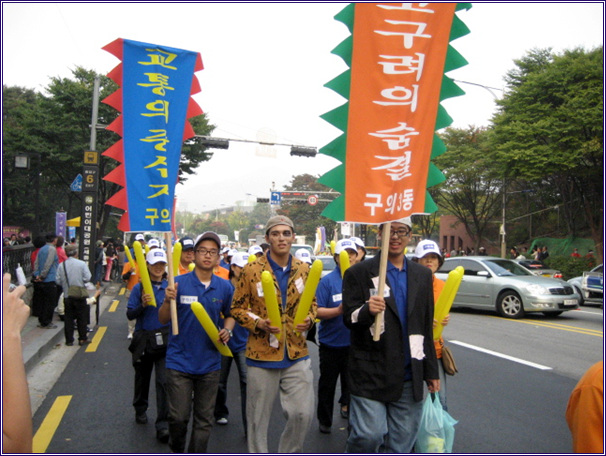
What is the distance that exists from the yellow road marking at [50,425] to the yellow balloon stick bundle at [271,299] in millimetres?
2511

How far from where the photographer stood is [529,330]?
39.5 feet

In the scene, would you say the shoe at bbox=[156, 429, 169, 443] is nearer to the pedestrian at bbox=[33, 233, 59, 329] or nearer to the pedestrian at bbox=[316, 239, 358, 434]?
the pedestrian at bbox=[316, 239, 358, 434]

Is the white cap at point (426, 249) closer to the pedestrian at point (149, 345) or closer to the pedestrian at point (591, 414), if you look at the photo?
the pedestrian at point (149, 345)

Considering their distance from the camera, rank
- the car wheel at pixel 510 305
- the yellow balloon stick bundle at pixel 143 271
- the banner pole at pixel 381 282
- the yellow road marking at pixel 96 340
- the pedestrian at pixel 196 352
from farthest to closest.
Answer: the car wheel at pixel 510 305
the yellow road marking at pixel 96 340
the yellow balloon stick bundle at pixel 143 271
the pedestrian at pixel 196 352
the banner pole at pixel 381 282

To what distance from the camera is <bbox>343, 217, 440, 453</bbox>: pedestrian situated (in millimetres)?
3480

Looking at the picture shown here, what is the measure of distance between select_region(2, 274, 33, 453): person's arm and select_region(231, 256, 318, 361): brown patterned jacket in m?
2.29

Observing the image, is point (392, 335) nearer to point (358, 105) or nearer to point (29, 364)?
point (358, 105)

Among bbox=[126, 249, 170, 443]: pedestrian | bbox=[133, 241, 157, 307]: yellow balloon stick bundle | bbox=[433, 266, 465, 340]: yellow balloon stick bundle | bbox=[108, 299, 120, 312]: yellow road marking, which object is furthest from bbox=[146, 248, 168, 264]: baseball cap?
bbox=[108, 299, 120, 312]: yellow road marking

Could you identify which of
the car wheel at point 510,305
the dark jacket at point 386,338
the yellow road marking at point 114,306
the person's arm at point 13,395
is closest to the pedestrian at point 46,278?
the yellow road marking at point 114,306

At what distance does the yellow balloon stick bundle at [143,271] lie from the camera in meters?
4.79

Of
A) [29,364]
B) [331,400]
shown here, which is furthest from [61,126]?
[331,400]

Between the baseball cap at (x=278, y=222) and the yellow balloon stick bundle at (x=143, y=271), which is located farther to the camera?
the yellow balloon stick bundle at (x=143, y=271)

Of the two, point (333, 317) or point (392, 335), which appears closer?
point (392, 335)

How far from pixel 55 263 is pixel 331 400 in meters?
7.45
